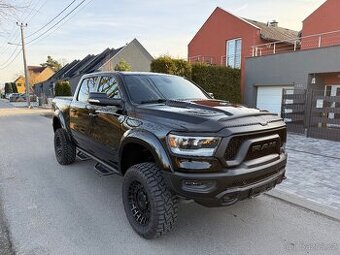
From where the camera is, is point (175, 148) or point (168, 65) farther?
point (168, 65)

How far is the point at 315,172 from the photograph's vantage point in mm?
5781

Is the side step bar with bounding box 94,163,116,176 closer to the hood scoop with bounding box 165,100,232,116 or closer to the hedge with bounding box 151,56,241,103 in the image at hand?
the hood scoop with bounding box 165,100,232,116

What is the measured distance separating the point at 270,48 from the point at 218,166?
56.5 feet

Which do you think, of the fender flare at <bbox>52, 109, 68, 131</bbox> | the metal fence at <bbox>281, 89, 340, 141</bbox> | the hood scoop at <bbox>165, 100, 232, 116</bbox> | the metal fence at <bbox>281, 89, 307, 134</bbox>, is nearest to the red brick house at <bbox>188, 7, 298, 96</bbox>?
the metal fence at <bbox>281, 89, 307, 134</bbox>

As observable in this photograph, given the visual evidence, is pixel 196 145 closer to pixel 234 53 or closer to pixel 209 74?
pixel 209 74

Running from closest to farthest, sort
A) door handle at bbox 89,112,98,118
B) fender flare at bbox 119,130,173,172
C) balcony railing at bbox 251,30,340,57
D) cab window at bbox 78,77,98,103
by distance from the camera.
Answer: fender flare at bbox 119,130,173,172
door handle at bbox 89,112,98,118
cab window at bbox 78,77,98,103
balcony railing at bbox 251,30,340,57

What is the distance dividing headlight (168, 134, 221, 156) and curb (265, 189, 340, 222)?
2.26 m

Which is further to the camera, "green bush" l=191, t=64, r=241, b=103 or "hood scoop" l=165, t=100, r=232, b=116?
"green bush" l=191, t=64, r=241, b=103

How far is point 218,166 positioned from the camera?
107 inches

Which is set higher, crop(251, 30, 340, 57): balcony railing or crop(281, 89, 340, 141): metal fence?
crop(251, 30, 340, 57): balcony railing

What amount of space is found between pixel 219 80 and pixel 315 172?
1021 centimetres

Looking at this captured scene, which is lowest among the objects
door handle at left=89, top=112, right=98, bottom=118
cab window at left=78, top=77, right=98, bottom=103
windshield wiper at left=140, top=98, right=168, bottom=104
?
door handle at left=89, top=112, right=98, bottom=118

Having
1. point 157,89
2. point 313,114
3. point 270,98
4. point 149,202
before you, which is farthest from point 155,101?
point 270,98

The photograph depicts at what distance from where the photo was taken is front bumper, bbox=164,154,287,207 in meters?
2.71
